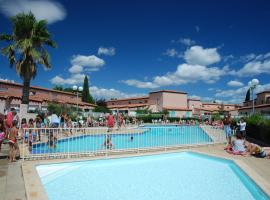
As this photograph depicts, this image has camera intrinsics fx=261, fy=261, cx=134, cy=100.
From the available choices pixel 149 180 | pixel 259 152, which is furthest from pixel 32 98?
pixel 259 152

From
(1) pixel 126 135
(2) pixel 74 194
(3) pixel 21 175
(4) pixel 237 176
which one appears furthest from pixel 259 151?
(3) pixel 21 175

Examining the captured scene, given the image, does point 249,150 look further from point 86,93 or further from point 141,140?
point 86,93

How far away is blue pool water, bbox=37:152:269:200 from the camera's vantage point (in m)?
6.81

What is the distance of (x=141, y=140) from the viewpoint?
11.7 meters

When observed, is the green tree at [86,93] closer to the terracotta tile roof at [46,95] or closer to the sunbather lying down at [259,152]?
the terracotta tile roof at [46,95]

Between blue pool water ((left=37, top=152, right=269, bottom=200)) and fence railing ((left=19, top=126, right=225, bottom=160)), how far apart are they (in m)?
0.80

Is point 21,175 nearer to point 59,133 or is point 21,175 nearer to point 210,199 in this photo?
point 59,133

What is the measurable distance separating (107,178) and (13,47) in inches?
674

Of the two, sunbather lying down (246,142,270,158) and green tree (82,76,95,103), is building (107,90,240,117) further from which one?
sunbather lying down (246,142,270,158)

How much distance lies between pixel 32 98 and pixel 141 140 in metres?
34.1

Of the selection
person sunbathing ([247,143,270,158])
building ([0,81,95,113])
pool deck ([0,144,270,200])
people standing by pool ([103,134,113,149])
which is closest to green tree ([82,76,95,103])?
building ([0,81,95,113])

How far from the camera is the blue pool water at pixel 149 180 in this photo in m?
6.81

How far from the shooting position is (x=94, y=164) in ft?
32.2

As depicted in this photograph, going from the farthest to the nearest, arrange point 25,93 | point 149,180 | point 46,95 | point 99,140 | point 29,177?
point 46,95 < point 25,93 < point 99,140 < point 149,180 < point 29,177
